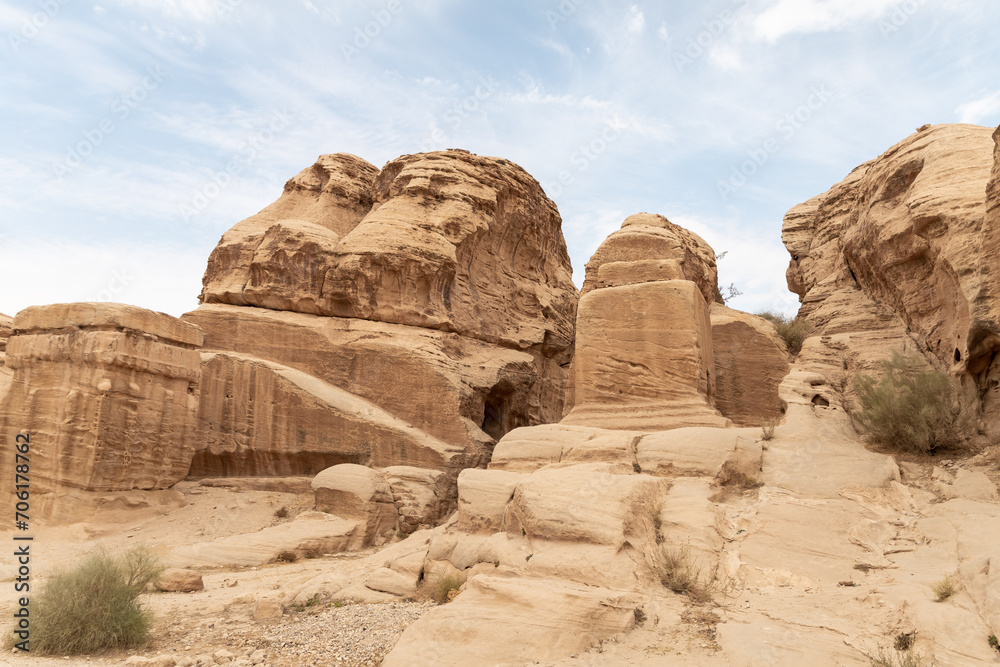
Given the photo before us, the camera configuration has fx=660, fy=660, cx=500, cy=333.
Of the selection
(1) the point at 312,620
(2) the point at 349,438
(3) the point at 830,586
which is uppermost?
(2) the point at 349,438

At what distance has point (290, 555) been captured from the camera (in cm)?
1053

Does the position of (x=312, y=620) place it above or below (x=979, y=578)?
below

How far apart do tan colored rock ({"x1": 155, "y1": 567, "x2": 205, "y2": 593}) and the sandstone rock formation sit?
5.25m

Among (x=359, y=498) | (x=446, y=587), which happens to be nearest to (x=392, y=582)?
(x=446, y=587)

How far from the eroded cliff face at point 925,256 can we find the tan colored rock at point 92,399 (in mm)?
13070

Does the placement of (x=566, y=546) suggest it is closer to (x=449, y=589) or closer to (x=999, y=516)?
(x=449, y=589)

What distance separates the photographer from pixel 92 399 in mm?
11500

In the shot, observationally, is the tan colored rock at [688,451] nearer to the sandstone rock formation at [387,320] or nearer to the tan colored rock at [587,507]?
the tan colored rock at [587,507]

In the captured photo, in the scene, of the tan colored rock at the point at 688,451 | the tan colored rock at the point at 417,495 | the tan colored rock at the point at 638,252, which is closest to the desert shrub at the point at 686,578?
the tan colored rock at the point at 688,451

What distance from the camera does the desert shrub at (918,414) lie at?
859 cm

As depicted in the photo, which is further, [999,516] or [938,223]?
[938,223]

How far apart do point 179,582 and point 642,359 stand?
746 cm

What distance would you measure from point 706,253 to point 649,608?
1237 cm

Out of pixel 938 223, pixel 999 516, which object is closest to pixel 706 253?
pixel 938 223
